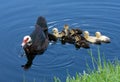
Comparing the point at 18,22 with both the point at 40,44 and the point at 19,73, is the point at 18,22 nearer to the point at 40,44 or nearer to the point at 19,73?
the point at 40,44

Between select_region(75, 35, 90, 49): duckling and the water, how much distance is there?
0.42 feet

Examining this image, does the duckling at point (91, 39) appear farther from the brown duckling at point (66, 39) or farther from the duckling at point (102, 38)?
the brown duckling at point (66, 39)

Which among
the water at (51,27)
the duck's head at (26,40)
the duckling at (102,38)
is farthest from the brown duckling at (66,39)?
the duck's head at (26,40)

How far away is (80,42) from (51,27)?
3.28 ft

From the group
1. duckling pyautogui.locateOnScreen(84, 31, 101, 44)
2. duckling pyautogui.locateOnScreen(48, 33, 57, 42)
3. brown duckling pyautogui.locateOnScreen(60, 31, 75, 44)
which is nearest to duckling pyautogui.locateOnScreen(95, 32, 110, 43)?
duckling pyautogui.locateOnScreen(84, 31, 101, 44)

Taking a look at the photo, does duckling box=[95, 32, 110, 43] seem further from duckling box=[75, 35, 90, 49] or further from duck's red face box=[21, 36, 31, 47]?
duck's red face box=[21, 36, 31, 47]

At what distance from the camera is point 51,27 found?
9641 millimetres

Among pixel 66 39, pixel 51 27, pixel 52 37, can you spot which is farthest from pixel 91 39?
pixel 51 27

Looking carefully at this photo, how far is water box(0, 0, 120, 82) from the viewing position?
7.78 metres

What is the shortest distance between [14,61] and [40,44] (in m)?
1.02

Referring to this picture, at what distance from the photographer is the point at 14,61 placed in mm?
8211

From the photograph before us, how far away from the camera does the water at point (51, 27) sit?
778 centimetres

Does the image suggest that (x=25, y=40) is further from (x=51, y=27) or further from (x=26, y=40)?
(x=51, y=27)

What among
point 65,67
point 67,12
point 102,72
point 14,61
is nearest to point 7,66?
point 14,61
